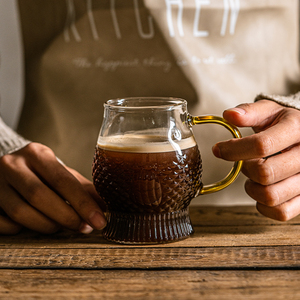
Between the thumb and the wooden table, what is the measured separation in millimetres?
214

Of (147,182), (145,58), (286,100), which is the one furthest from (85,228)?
(145,58)

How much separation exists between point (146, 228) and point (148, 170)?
12cm

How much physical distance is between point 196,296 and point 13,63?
111 cm

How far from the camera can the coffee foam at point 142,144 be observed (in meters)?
0.68

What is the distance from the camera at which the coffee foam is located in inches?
26.8

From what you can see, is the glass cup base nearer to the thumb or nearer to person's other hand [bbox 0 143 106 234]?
person's other hand [bbox 0 143 106 234]

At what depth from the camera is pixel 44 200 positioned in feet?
2.52

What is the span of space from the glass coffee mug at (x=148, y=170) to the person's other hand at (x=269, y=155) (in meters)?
0.04

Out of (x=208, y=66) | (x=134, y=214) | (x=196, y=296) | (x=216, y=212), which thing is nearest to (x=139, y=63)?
(x=208, y=66)

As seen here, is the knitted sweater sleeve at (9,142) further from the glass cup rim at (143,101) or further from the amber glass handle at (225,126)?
the amber glass handle at (225,126)

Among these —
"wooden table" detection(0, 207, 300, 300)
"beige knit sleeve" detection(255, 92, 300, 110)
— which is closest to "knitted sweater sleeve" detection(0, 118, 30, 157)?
"wooden table" detection(0, 207, 300, 300)

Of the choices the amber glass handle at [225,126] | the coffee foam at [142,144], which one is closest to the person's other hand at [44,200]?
the coffee foam at [142,144]

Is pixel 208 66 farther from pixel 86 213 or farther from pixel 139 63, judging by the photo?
pixel 86 213

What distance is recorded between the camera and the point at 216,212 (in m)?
0.94
